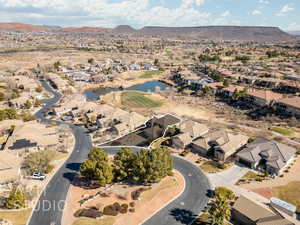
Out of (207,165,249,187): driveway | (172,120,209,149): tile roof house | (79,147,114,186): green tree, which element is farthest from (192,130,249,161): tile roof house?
(79,147,114,186): green tree

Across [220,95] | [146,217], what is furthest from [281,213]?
[220,95]

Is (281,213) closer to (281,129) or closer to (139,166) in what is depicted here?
(139,166)

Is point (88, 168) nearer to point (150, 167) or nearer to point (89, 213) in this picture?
point (89, 213)

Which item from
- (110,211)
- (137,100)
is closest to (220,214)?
(110,211)

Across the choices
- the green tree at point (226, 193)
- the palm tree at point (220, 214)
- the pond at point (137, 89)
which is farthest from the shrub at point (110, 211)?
the pond at point (137, 89)

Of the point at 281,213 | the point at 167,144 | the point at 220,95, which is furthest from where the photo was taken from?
the point at 220,95

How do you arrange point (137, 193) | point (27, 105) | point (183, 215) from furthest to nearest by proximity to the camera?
1. point (27, 105)
2. point (137, 193)
3. point (183, 215)

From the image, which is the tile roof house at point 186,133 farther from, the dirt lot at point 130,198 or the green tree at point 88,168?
the green tree at point 88,168
